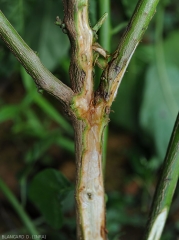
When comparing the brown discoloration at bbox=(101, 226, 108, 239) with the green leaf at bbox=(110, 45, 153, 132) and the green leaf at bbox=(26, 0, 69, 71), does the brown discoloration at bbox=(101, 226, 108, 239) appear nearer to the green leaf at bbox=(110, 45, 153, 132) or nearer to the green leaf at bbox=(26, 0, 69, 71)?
the green leaf at bbox=(26, 0, 69, 71)

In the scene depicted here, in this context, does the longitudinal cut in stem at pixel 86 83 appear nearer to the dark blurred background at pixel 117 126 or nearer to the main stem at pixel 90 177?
the main stem at pixel 90 177

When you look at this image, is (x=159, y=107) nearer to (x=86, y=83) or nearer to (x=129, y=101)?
(x=129, y=101)

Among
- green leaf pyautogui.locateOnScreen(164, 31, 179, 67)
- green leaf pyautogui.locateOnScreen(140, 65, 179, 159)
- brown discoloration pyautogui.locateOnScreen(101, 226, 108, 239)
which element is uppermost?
green leaf pyautogui.locateOnScreen(164, 31, 179, 67)

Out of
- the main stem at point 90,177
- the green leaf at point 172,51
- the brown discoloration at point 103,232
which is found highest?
the green leaf at point 172,51

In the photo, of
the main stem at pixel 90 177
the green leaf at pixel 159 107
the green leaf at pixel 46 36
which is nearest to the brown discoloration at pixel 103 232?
the main stem at pixel 90 177

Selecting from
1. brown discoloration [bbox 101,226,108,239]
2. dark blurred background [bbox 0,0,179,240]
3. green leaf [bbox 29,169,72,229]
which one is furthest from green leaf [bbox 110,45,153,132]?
brown discoloration [bbox 101,226,108,239]

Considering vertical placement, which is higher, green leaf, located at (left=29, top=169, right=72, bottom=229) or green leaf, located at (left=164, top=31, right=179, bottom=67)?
green leaf, located at (left=164, top=31, right=179, bottom=67)

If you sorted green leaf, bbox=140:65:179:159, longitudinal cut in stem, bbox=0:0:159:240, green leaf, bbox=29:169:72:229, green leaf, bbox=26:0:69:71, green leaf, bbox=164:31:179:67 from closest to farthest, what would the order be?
longitudinal cut in stem, bbox=0:0:159:240, green leaf, bbox=29:169:72:229, green leaf, bbox=26:0:69:71, green leaf, bbox=140:65:179:159, green leaf, bbox=164:31:179:67
